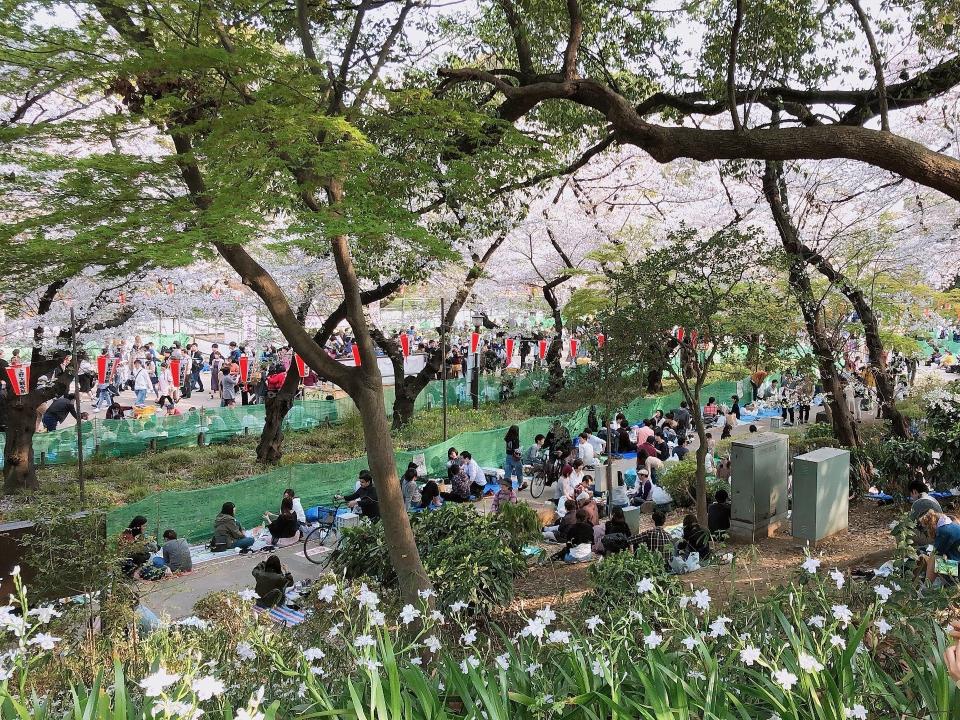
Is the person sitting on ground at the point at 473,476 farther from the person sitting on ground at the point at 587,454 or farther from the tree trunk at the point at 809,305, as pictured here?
the tree trunk at the point at 809,305

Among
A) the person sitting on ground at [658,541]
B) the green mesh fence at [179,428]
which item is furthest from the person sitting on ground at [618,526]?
→ the green mesh fence at [179,428]

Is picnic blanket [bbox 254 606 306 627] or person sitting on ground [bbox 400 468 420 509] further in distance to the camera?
person sitting on ground [bbox 400 468 420 509]

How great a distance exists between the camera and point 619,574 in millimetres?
6965

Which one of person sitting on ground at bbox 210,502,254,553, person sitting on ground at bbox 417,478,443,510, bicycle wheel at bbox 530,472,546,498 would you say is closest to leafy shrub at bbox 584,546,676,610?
person sitting on ground at bbox 417,478,443,510

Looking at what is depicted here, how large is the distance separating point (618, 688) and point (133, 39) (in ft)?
19.1

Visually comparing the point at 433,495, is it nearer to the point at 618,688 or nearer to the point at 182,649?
the point at 182,649

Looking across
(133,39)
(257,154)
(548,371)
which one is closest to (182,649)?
(257,154)

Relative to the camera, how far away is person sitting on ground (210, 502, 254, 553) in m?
10.8

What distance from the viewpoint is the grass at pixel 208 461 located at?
13539mm

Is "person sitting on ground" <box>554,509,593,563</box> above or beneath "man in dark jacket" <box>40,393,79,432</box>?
beneath

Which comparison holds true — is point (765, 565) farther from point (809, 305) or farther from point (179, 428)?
point (179, 428)

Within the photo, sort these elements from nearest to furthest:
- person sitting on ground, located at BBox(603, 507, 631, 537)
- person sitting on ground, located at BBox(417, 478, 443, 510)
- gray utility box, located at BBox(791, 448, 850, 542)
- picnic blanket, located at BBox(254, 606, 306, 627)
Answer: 1. picnic blanket, located at BBox(254, 606, 306, 627)
2. person sitting on ground, located at BBox(603, 507, 631, 537)
3. gray utility box, located at BBox(791, 448, 850, 542)
4. person sitting on ground, located at BBox(417, 478, 443, 510)

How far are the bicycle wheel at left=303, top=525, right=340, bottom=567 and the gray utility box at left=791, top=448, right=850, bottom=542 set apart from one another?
19.3 feet

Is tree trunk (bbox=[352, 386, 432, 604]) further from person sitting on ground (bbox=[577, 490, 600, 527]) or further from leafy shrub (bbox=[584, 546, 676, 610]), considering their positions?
person sitting on ground (bbox=[577, 490, 600, 527])
